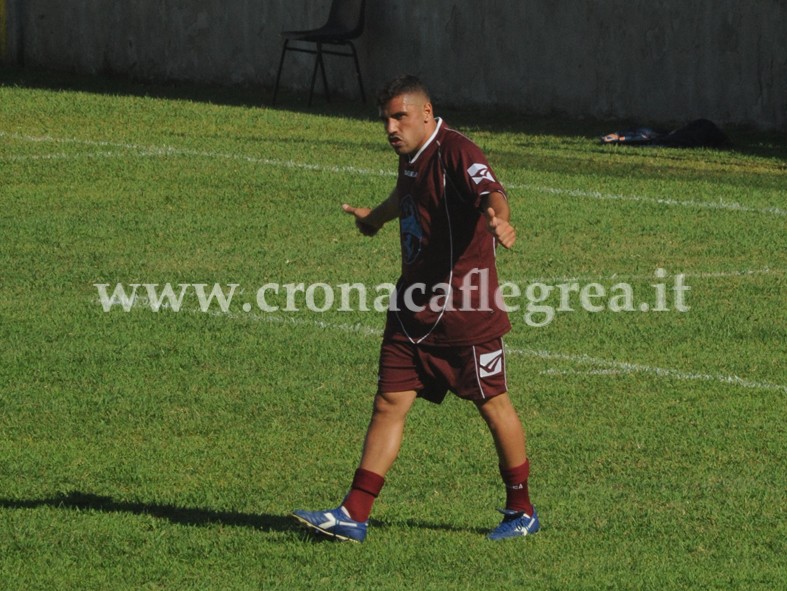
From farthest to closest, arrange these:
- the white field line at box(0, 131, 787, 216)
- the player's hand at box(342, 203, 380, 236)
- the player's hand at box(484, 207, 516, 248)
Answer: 1. the white field line at box(0, 131, 787, 216)
2. the player's hand at box(342, 203, 380, 236)
3. the player's hand at box(484, 207, 516, 248)

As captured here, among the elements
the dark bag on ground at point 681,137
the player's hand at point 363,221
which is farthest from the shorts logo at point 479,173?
the dark bag on ground at point 681,137

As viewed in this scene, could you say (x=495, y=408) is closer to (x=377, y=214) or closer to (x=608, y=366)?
(x=377, y=214)

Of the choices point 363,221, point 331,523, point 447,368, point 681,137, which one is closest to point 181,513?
point 331,523

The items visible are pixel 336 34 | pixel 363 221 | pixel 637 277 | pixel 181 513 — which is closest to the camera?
pixel 181 513

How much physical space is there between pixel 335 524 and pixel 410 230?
1.09 m

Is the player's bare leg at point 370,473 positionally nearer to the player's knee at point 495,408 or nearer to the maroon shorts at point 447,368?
the maroon shorts at point 447,368

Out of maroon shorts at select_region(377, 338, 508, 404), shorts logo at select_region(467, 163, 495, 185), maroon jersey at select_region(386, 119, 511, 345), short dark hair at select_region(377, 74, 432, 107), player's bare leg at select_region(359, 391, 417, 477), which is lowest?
player's bare leg at select_region(359, 391, 417, 477)

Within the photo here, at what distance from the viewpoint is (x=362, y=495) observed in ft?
20.5

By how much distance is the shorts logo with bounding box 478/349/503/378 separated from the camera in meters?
6.22

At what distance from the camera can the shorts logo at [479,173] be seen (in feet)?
20.0

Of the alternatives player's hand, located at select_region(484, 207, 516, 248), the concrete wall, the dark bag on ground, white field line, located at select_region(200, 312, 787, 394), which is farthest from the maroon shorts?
the concrete wall

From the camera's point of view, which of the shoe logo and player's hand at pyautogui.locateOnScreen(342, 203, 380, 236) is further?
player's hand at pyautogui.locateOnScreen(342, 203, 380, 236)

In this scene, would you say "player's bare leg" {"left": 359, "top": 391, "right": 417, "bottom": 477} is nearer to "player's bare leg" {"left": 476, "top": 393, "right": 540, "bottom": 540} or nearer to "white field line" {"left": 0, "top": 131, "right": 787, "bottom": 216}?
"player's bare leg" {"left": 476, "top": 393, "right": 540, "bottom": 540}

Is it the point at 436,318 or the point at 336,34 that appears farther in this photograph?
the point at 336,34
